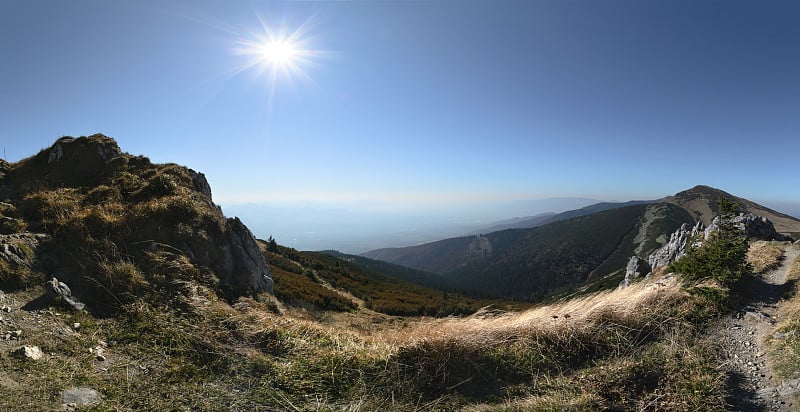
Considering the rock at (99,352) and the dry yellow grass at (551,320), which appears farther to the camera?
the dry yellow grass at (551,320)

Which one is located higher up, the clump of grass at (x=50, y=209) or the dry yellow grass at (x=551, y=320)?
the clump of grass at (x=50, y=209)

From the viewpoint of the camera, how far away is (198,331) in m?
5.71

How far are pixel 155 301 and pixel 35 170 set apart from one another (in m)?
11.6

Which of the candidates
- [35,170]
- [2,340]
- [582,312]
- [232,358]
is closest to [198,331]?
[232,358]

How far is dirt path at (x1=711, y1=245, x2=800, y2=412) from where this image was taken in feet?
14.1

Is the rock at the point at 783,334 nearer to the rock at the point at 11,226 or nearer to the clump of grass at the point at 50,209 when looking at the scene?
the clump of grass at the point at 50,209

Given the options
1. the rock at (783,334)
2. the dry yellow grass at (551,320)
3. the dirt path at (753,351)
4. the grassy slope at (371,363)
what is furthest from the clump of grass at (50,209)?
the rock at (783,334)

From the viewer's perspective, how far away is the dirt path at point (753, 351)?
429 cm

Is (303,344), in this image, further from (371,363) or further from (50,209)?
(50,209)

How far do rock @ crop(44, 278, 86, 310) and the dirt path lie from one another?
11000mm

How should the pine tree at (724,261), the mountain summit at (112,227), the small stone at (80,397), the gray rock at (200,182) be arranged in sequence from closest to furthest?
the small stone at (80,397) < the mountain summit at (112,227) < the pine tree at (724,261) < the gray rock at (200,182)

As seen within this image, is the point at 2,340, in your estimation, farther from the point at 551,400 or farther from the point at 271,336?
the point at 551,400

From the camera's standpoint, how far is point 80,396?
387cm

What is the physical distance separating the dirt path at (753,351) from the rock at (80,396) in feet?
28.1
